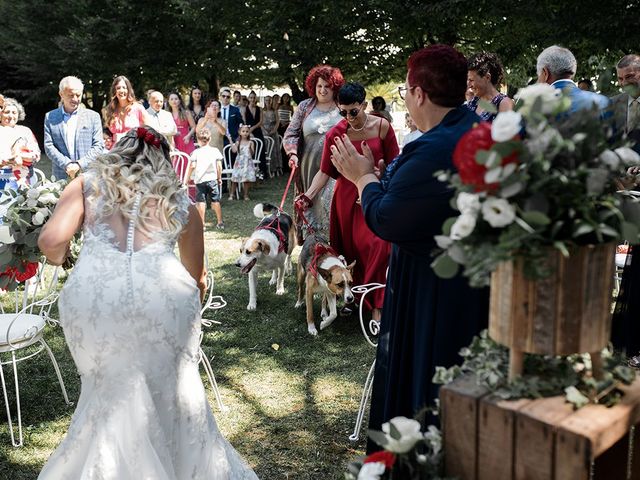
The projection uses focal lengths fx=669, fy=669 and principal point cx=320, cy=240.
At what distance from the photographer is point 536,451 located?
162cm

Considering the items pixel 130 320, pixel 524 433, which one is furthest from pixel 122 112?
pixel 524 433

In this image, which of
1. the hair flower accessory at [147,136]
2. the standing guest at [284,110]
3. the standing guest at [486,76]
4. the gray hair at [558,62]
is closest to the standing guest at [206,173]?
the standing guest at [486,76]

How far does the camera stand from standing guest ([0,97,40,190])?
7.52m

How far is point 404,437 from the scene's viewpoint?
1820mm

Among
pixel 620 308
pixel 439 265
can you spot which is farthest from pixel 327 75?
pixel 439 265

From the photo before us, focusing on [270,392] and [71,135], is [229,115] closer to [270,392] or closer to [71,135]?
[71,135]

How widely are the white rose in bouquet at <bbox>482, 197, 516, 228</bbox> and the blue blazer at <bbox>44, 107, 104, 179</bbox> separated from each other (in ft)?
21.6

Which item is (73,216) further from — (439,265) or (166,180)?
(439,265)

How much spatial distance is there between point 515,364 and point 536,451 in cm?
23

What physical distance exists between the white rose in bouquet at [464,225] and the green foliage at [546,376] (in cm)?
41

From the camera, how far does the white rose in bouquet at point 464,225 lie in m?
1.61

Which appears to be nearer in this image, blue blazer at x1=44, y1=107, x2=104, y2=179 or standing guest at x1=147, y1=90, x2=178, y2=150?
blue blazer at x1=44, y1=107, x2=104, y2=179

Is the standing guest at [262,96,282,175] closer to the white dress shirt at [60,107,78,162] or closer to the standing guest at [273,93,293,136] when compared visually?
the standing guest at [273,93,293,136]

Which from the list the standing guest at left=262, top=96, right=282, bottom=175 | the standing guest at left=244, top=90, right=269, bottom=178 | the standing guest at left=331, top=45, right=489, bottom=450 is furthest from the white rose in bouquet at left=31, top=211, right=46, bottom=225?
the standing guest at left=262, top=96, right=282, bottom=175
